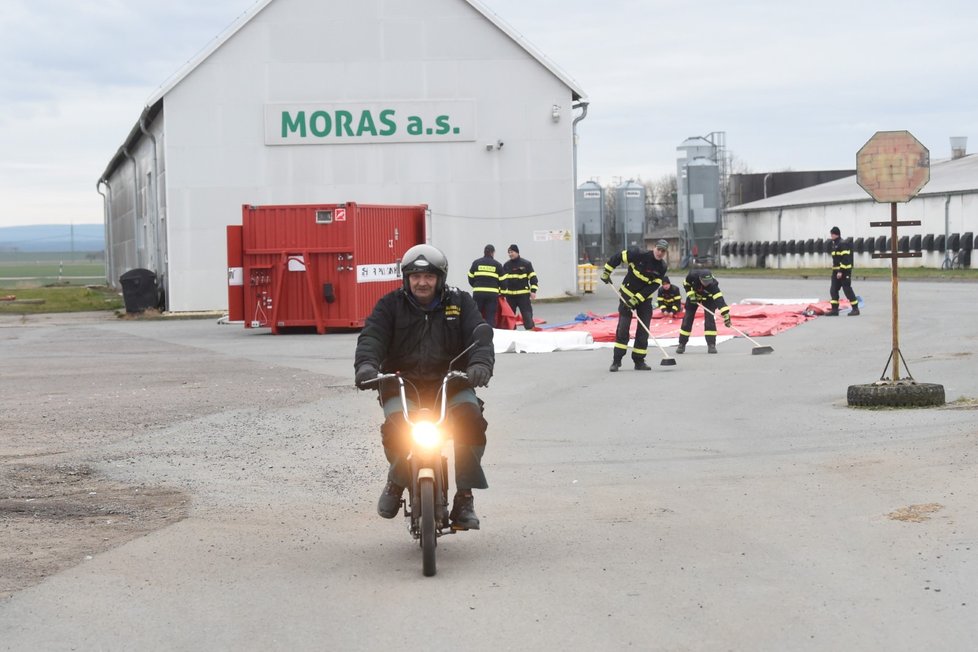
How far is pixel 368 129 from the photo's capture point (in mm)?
37875

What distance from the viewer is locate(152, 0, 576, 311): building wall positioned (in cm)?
3750

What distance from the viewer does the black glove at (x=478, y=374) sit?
7.00 m

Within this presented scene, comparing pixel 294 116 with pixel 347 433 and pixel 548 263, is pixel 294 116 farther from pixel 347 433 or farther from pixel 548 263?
pixel 347 433

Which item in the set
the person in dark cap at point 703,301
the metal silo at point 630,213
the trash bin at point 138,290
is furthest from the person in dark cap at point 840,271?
the metal silo at point 630,213

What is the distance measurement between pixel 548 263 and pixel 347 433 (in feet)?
87.9

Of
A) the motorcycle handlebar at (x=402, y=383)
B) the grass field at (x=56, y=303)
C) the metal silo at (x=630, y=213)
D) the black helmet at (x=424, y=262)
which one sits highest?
the metal silo at (x=630, y=213)

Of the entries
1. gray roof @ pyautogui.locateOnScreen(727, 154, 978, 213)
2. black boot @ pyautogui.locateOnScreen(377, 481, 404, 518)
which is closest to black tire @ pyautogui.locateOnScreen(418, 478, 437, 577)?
black boot @ pyautogui.locateOnScreen(377, 481, 404, 518)

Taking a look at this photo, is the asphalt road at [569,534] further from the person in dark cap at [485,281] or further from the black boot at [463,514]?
the person in dark cap at [485,281]

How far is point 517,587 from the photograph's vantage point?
6473 millimetres

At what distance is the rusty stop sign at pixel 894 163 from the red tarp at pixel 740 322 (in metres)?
9.66

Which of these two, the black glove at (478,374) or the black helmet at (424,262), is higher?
the black helmet at (424,262)

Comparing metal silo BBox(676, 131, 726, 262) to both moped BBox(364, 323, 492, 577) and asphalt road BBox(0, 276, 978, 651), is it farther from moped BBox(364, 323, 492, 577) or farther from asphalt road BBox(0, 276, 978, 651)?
moped BBox(364, 323, 492, 577)

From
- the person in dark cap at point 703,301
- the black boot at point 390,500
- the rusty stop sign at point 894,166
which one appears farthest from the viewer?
the person in dark cap at point 703,301

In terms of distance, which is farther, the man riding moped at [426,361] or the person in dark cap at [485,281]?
the person in dark cap at [485,281]
